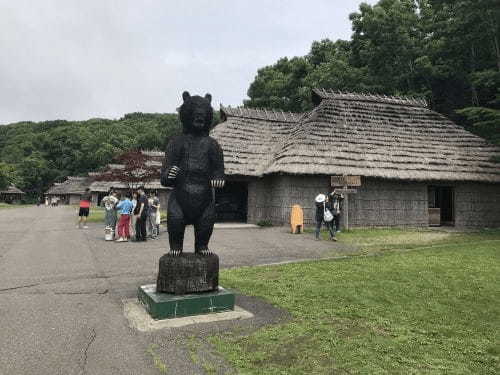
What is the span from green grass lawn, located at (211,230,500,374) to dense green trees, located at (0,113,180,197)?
166 ft

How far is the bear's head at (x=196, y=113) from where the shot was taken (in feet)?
15.9

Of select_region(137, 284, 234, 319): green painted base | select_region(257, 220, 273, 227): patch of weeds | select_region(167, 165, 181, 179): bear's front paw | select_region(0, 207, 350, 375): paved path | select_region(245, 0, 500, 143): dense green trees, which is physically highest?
select_region(245, 0, 500, 143): dense green trees

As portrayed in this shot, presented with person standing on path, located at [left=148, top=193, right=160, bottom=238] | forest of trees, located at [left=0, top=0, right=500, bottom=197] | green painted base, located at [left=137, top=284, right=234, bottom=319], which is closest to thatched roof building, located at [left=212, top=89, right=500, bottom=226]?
forest of trees, located at [left=0, top=0, right=500, bottom=197]

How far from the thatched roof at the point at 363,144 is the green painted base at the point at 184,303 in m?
10.2

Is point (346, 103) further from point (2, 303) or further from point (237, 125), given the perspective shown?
point (2, 303)

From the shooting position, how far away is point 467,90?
24266 mm

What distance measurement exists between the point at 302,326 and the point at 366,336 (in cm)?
71

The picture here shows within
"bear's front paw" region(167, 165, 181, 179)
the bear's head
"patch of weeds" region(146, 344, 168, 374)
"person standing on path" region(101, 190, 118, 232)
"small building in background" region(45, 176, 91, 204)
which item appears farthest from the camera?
"small building in background" region(45, 176, 91, 204)

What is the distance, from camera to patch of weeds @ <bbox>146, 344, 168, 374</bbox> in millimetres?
3004

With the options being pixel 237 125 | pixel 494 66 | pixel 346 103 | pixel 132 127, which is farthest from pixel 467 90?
pixel 132 127

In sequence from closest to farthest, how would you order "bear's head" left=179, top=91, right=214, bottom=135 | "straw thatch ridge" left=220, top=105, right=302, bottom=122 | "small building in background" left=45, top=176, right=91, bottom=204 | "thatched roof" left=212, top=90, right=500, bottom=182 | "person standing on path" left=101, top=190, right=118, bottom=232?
"bear's head" left=179, top=91, right=214, bottom=135
"person standing on path" left=101, top=190, right=118, bottom=232
"thatched roof" left=212, top=90, right=500, bottom=182
"straw thatch ridge" left=220, top=105, right=302, bottom=122
"small building in background" left=45, top=176, right=91, bottom=204

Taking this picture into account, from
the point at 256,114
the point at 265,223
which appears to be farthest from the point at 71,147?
the point at 265,223

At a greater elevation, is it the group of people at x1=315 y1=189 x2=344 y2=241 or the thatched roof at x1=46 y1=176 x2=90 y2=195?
the thatched roof at x1=46 y1=176 x2=90 y2=195

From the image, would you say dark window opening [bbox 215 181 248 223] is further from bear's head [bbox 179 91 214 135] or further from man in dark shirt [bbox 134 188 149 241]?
bear's head [bbox 179 91 214 135]
